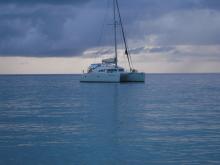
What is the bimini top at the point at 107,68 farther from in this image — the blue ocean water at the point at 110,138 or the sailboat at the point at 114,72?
the blue ocean water at the point at 110,138

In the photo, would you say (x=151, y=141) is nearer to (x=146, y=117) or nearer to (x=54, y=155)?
(x=54, y=155)

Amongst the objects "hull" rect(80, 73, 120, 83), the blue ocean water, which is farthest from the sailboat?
the blue ocean water

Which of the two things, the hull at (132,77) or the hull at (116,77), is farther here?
the hull at (132,77)

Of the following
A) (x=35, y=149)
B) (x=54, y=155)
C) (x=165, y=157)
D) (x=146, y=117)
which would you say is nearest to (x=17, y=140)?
(x=35, y=149)

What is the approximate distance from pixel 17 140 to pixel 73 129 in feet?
19.8

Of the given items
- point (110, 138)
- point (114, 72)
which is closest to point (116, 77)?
point (114, 72)

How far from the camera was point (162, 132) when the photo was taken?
32188mm

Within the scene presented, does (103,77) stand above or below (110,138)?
above

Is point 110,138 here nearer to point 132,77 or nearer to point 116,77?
point 116,77

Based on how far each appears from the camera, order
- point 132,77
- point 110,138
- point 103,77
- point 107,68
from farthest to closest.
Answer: point 132,77
point 103,77
point 107,68
point 110,138

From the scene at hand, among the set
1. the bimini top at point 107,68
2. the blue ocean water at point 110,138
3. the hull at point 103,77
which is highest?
the bimini top at point 107,68

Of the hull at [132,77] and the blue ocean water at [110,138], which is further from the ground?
the hull at [132,77]

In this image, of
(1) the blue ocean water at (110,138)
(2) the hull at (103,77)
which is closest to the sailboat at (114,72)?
(2) the hull at (103,77)

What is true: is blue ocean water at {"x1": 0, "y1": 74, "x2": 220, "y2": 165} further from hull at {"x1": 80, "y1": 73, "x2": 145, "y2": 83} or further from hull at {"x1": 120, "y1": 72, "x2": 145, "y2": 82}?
hull at {"x1": 120, "y1": 72, "x2": 145, "y2": 82}
